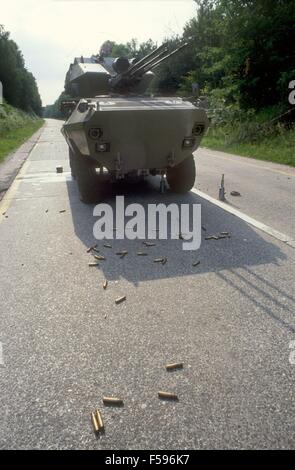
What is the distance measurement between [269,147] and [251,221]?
9.16m

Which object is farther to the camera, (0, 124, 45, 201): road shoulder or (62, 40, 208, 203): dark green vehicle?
(0, 124, 45, 201): road shoulder

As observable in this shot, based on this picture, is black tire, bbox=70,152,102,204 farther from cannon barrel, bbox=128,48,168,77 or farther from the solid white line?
cannon barrel, bbox=128,48,168,77

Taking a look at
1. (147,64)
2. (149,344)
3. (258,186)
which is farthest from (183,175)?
(149,344)

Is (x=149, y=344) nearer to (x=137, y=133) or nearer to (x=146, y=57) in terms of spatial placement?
(x=137, y=133)

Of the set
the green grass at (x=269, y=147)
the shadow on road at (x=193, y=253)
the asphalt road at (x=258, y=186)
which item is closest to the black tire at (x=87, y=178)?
the shadow on road at (x=193, y=253)

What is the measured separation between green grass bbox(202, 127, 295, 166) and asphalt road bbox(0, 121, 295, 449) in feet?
26.1

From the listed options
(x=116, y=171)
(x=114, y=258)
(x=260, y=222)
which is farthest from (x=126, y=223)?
(x=260, y=222)

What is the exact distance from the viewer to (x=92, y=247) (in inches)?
189

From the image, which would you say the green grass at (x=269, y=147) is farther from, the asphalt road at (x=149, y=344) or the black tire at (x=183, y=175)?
the asphalt road at (x=149, y=344)

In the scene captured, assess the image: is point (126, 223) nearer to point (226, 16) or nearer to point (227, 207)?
point (227, 207)

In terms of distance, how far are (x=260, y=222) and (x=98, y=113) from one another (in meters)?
2.79

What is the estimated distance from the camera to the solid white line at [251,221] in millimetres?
4863

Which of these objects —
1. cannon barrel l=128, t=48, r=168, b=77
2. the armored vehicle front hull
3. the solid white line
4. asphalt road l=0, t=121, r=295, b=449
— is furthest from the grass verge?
asphalt road l=0, t=121, r=295, b=449

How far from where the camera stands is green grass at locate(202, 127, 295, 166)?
39.5ft
